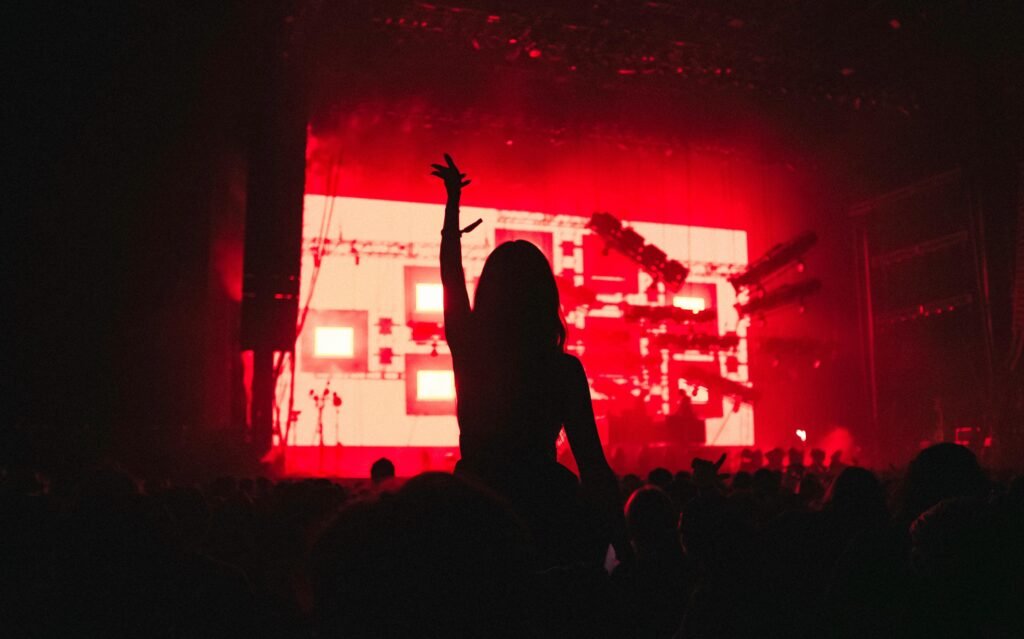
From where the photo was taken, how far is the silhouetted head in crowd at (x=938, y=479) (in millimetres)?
2582

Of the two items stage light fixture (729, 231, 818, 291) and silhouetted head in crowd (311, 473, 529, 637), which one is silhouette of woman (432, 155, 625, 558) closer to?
silhouetted head in crowd (311, 473, 529, 637)

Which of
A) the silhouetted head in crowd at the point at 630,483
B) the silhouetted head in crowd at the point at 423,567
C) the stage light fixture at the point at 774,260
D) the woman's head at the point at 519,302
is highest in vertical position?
the stage light fixture at the point at 774,260

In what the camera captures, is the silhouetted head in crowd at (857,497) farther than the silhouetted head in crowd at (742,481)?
No

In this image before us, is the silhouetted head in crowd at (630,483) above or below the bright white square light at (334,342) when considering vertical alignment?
below

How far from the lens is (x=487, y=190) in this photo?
54.7 ft

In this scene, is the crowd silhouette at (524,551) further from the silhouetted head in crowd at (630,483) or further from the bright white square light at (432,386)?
the bright white square light at (432,386)

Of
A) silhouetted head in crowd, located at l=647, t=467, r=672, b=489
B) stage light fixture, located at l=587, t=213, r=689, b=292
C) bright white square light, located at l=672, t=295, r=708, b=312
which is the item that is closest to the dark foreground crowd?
silhouetted head in crowd, located at l=647, t=467, r=672, b=489

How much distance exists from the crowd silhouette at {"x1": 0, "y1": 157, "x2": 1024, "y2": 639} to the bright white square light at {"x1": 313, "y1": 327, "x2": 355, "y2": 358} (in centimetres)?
1172

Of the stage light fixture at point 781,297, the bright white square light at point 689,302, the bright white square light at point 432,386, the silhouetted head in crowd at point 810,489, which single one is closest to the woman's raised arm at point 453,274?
the silhouetted head in crowd at point 810,489

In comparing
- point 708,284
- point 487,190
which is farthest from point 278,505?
point 708,284

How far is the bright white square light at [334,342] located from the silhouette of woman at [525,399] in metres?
12.6

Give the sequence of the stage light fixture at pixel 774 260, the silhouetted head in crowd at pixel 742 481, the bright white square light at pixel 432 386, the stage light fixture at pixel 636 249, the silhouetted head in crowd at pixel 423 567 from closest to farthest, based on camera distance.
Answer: the silhouetted head in crowd at pixel 423 567 → the silhouetted head in crowd at pixel 742 481 → the bright white square light at pixel 432 386 → the stage light fixture at pixel 636 249 → the stage light fixture at pixel 774 260

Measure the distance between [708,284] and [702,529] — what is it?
16.1 metres

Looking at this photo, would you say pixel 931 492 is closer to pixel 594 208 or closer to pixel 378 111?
pixel 378 111
